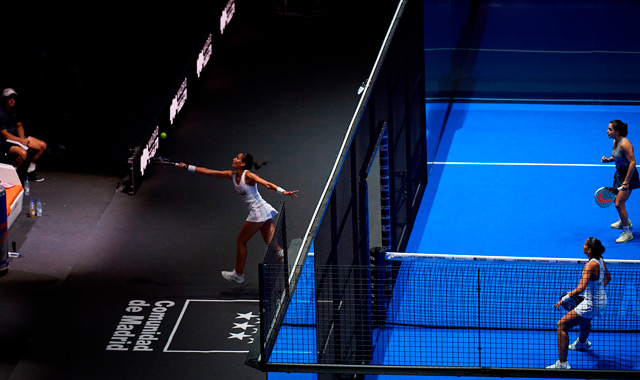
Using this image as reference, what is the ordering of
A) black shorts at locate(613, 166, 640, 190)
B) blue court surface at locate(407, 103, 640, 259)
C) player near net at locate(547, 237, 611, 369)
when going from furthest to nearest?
blue court surface at locate(407, 103, 640, 259) → black shorts at locate(613, 166, 640, 190) → player near net at locate(547, 237, 611, 369)

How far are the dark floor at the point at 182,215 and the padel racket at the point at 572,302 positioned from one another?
11.7 ft

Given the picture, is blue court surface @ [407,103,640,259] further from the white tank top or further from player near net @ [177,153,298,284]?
the white tank top

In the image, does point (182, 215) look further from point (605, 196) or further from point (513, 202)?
point (605, 196)

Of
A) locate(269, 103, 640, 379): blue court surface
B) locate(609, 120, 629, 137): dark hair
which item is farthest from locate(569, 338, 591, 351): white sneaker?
locate(609, 120, 629, 137): dark hair

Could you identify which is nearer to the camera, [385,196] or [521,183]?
[385,196]

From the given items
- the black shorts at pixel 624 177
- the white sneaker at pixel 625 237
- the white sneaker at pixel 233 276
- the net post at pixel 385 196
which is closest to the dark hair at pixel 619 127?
the black shorts at pixel 624 177

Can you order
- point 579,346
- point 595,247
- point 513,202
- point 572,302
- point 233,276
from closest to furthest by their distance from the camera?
point 595,247 < point 572,302 < point 579,346 < point 233,276 < point 513,202

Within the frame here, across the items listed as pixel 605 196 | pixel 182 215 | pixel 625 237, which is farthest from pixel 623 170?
pixel 182 215

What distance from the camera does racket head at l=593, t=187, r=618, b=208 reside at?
1656 centimetres

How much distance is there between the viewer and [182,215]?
19016 millimetres

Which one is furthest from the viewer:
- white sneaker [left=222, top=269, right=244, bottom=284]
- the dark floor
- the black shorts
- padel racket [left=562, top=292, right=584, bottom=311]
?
white sneaker [left=222, top=269, right=244, bottom=284]

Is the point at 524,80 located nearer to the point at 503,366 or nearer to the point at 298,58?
the point at 298,58

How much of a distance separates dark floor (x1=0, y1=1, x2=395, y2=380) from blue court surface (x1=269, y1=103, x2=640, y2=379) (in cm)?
198

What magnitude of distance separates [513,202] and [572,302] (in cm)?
453
